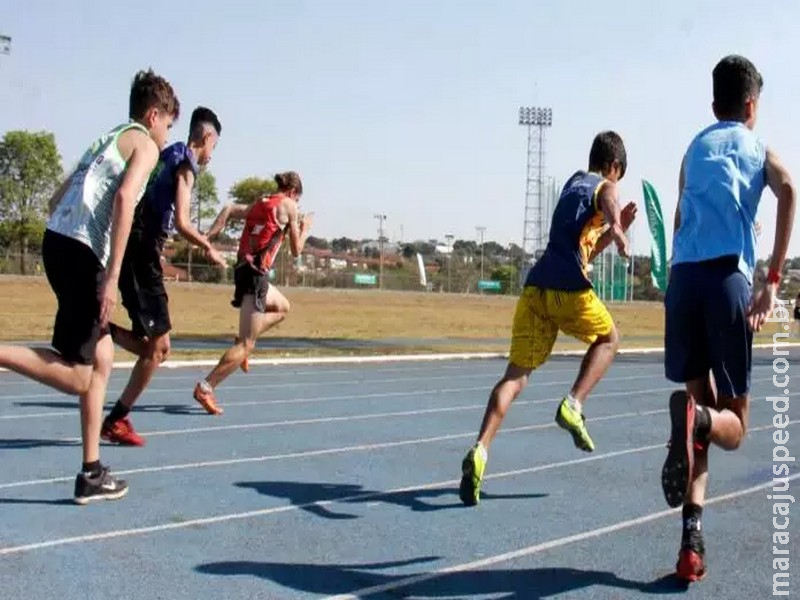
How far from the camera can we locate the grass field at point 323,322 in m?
21.9

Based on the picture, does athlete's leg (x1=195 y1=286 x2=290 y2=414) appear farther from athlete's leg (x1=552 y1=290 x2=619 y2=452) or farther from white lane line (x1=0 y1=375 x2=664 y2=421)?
athlete's leg (x1=552 y1=290 x2=619 y2=452)

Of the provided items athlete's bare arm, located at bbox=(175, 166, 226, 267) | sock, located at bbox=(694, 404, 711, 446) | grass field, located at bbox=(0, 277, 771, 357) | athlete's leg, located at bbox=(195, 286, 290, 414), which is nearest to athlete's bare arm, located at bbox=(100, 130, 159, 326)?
athlete's bare arm, located at bbox=(175, 166, 226, 267)

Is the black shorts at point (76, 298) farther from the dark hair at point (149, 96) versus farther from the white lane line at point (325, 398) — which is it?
the white lane line at point (325, 398)

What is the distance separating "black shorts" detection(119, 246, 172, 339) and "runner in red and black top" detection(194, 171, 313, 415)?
64.4 inches

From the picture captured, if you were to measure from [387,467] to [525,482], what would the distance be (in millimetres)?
841

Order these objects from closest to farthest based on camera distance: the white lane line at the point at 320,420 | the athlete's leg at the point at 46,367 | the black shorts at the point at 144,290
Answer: the athlete's leg at the point at 46,367 < the black shorts at the point at 144,290 < the white lane line at the point at 320,420

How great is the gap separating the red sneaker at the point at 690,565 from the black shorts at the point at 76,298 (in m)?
2.68

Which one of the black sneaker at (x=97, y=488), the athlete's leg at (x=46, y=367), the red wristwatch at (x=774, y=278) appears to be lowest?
the black sneaker at (x=97, y=488)

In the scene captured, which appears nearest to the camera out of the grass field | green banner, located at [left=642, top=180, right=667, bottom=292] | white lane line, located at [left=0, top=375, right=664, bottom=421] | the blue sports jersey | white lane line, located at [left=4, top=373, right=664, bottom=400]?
the blue sports jersey

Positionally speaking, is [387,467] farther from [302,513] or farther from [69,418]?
[69,418]

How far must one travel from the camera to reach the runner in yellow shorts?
18.8 feet

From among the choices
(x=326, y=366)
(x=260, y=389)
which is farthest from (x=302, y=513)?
(x=326, y=366)

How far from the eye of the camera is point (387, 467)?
657 cm

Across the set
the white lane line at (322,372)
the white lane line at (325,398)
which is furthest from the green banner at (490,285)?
the white lane line at (325,398)
